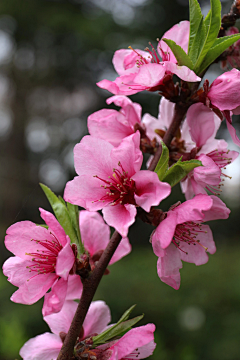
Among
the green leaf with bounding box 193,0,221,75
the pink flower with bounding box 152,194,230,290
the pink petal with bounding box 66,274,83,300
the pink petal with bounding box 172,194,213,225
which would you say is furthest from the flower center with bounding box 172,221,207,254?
the green leaf with bounding box 193,0,221,75

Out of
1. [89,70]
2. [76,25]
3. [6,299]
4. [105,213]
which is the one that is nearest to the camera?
[105,213]

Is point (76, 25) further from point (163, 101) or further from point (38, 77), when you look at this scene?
point (163, 101)

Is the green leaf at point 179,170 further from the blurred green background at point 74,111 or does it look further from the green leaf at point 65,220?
the blurred green background at point 74,111

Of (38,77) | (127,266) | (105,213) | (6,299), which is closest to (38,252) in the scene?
(105,213)

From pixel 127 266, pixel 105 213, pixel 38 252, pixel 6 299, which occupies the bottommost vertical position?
pixel 127 266

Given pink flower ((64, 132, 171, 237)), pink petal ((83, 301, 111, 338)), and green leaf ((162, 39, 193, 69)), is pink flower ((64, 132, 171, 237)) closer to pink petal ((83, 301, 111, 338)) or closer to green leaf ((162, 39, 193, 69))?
green leaf ((162, 39, 193, 69))

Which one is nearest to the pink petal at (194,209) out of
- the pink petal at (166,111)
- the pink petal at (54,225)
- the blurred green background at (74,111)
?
the pink petal at (54,225)
